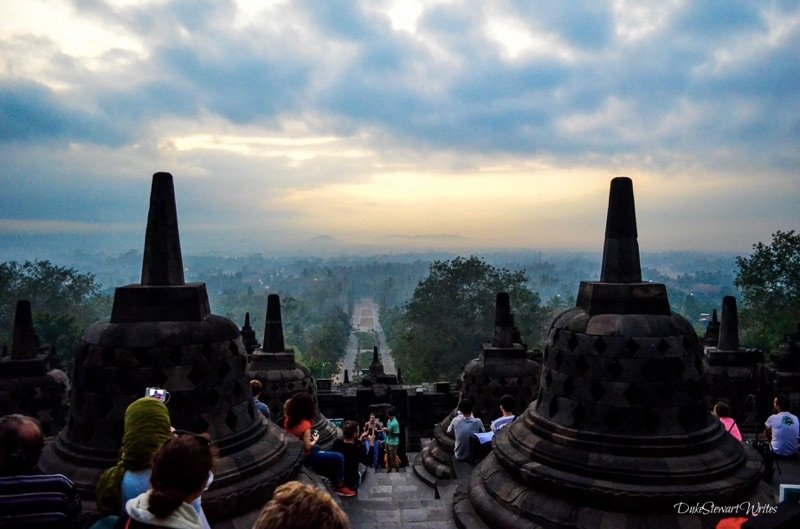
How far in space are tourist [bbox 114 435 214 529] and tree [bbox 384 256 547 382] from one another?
38.4m

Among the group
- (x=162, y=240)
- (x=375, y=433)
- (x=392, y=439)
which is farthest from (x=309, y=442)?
(x=392, y=439)

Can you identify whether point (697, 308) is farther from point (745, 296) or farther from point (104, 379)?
point (104, 379)

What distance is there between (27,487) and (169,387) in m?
2.41

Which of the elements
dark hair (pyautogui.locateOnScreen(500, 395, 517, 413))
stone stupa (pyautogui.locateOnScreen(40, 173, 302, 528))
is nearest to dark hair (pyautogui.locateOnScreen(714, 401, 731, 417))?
dark hair (pyautogui.locateOnScreen(500, 395, 517, 413))

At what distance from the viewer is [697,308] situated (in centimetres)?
10300

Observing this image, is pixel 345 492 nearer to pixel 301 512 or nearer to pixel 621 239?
pixel 621 239

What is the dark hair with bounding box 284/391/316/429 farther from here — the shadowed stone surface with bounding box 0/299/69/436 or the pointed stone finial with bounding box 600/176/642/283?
the shadowed stone surface with bounding box 0/299/69/436

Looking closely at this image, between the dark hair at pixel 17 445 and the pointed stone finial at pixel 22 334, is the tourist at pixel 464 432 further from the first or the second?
the pointed stone finial at pixel 22 334

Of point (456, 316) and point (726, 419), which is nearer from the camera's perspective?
point (726, 419)

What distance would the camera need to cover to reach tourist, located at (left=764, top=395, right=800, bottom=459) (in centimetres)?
809

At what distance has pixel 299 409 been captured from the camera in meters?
5.97

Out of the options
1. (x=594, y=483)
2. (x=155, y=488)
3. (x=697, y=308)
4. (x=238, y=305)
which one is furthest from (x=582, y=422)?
(x=238, y=305)

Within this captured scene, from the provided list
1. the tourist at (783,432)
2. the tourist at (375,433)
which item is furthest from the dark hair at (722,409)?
the tourist at (375,433)

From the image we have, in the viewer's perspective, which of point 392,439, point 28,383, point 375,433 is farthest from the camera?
point 392,439
